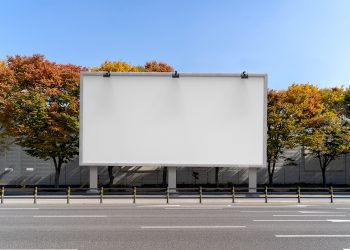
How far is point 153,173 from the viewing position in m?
35.1

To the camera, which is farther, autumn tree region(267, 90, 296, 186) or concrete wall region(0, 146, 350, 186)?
concrete wall region(0, 146, 350, 186)

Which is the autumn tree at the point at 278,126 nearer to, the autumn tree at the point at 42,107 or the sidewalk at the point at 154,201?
the sidewalk at the point at 154,201

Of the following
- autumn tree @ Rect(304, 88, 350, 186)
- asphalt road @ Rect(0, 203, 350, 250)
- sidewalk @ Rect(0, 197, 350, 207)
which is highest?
autumn tree @ Rect(304, 88, 350, 186)

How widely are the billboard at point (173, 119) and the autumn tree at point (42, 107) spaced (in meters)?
3.06

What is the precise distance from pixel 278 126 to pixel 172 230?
21.4 metres

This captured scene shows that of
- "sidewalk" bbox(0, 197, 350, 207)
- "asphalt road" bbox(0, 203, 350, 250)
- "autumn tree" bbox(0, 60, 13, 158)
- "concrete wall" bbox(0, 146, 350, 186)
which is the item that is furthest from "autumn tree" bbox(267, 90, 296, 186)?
"autumn tree" bbox(0, 60, 13, 158)

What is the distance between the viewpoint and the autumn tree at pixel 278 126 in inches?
1185

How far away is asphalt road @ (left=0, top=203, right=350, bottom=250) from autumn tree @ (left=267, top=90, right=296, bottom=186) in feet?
44.1

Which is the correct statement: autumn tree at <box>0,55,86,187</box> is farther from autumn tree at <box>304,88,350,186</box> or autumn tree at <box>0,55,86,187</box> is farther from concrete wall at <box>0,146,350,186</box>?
autumn tree at <box>304,88,350,186</box>

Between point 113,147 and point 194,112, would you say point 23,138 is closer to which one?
point 113,147

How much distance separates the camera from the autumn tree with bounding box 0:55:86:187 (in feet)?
93.2

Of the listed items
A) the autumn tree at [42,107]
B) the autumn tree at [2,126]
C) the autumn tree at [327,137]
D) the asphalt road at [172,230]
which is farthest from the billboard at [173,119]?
the asphalt road at [172,230]

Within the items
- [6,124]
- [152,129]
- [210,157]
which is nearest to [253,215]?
[210,157]

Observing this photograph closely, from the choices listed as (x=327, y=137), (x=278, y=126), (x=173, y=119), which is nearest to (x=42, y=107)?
(x=173, y=119)
